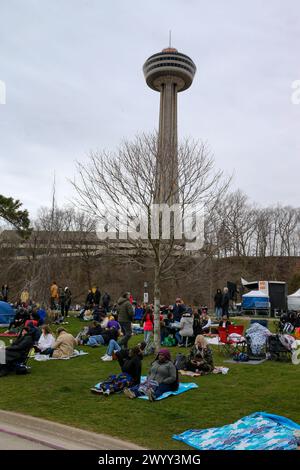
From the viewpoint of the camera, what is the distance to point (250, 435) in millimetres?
6059

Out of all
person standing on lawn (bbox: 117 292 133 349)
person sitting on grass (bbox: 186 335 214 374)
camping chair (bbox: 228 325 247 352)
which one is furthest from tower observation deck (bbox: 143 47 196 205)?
person sitting on grass (bbox: 186 335 214 374)

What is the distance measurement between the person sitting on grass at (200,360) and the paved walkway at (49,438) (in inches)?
188

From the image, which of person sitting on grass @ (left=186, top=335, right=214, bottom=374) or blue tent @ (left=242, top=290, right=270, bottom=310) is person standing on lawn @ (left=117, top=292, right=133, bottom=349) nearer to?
person sitting on grass @ (left=186, top=335, right=214, bottom=374)

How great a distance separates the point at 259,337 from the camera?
12898 millimetres

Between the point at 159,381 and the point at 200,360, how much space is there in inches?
93.6

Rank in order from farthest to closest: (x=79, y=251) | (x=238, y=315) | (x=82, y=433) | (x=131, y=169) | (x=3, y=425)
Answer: (x=79, y=251) < (x=238, y=315) < (x=131, y=169) < (x=3, y=425) < (x=82, y=433)

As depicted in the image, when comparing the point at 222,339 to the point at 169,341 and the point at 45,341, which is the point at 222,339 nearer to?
the point at 169,341

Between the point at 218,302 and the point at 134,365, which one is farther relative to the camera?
Result: the point at 218,302

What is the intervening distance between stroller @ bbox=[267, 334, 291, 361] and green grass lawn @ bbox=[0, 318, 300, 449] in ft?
3.35

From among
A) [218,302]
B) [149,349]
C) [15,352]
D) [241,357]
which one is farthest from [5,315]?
[241,357]
